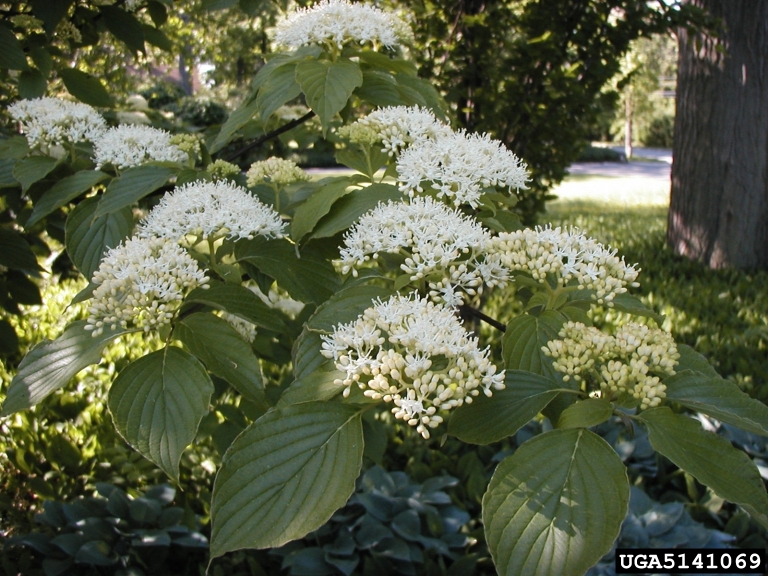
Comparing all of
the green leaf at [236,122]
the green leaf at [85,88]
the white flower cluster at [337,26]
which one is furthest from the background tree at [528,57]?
the green leaf at [236,122]

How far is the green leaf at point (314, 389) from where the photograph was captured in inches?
39.2

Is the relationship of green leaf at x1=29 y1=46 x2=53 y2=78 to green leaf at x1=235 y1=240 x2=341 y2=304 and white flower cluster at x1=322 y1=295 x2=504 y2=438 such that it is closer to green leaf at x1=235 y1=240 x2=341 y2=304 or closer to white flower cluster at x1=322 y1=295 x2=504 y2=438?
green leaf at x1=235 y1=240 x2=341 y2=304

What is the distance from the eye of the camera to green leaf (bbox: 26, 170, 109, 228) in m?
1.55

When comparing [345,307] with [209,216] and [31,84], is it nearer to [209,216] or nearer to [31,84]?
[209,216]

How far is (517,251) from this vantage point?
1.20 metres

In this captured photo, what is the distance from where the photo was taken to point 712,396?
1.02 metres

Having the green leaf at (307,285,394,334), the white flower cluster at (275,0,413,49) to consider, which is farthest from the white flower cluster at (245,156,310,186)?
the green leaf at (307,285,394,334)

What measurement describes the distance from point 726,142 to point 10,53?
631 centimetres

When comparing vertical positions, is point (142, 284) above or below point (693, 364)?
above

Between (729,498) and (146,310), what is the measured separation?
95 cm

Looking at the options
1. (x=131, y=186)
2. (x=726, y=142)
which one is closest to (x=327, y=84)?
(x=131, y=186)

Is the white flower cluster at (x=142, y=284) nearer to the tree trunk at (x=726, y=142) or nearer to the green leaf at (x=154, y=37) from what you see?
the green leaf at (x=154, y=37)

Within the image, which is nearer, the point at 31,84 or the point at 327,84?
the point at 327,84

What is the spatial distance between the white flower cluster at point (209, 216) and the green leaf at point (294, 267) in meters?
0.04
